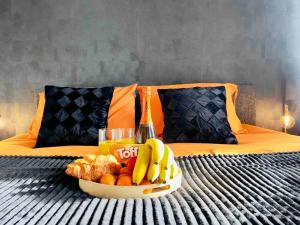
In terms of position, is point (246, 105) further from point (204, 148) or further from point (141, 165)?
point (141, 165)

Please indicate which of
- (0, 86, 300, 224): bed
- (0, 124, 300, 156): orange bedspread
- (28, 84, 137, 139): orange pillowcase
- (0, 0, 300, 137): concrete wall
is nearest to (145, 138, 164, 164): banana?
(0, 86, 300, 224): bed

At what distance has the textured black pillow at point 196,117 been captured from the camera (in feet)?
6.93

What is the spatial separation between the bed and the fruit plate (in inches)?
0.9

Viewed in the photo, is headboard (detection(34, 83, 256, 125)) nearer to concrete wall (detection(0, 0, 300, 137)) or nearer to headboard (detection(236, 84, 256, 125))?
headboard (detection(236, 84, 256, 125))

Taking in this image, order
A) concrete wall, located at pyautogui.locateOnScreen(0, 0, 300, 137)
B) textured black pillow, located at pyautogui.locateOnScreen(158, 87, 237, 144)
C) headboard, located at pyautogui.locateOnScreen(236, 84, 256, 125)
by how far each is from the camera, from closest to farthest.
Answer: textured black pillow, located at pyautogui.locateOnScreen(158, 87, 237, 144), headboard, located at pyautogui.locateOnScreen(236, 84, 256, 125), concrete wall, located at pyautogui.locateOnScreen(0, 0, 300, 137)

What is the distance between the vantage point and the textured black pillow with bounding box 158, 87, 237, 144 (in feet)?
6.93

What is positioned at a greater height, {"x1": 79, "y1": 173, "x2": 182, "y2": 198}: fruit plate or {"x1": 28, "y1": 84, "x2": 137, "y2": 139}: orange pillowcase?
{"x1": 28, "y1": 84, "x2": 137, "y2": 139}: orange pillowcase

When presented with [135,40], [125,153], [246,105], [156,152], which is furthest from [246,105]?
[156,152]

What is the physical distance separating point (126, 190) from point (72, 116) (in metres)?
1.22

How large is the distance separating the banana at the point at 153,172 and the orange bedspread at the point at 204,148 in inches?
Result: 27.3

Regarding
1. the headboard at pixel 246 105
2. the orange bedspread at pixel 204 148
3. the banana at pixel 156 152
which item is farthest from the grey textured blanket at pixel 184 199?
the headboard at pixel 246 105

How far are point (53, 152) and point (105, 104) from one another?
20.8 inches

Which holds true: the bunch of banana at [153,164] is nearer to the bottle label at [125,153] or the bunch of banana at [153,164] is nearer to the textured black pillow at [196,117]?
the bottle label at [125,153]

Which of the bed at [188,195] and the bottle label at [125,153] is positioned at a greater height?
the bottle label at [125,153]
